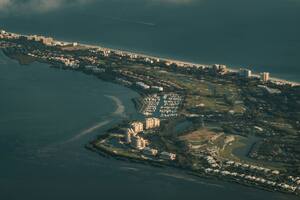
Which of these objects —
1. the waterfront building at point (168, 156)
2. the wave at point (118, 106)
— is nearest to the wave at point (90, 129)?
the wave at point (118, 106)

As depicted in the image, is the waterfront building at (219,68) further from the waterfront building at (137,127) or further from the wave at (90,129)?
the waterfront building at (137,127)

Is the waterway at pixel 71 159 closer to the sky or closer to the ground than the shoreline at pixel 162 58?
closer to the ground

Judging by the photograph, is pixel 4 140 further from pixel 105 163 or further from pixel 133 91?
pixel 133 91

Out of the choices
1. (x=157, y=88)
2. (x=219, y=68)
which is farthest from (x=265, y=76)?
(x=157, y=88)

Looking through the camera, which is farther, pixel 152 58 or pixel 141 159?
pixel 152 58

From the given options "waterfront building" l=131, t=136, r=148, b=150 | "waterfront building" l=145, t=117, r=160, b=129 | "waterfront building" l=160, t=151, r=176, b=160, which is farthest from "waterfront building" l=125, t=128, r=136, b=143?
"waterfront building" l=160, t=151, r=176, b=160

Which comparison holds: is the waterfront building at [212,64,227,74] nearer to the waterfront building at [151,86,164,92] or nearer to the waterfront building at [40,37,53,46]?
the waterfront building at [151,86,164,92]

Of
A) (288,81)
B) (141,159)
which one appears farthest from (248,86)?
(141,159)
